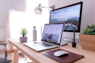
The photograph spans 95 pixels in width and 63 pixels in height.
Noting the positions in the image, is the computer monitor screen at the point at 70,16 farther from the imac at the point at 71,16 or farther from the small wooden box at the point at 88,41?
the small wooden box at the point at 88,41

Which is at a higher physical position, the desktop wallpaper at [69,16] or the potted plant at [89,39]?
the desktop wallpaper at [69,16]

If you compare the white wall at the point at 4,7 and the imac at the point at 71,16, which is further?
the white wall at the point at 4,7

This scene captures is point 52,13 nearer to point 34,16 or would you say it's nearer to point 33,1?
point 34,16

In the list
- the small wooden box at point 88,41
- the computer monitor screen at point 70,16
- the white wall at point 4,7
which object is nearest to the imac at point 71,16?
the computer monitor screen at point 70,16

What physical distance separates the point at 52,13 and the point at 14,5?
219 centimetres

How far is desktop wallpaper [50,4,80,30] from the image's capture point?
0.78 meters

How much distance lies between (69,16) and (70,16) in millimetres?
15

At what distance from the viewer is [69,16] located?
86cm

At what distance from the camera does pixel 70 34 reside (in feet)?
3.31

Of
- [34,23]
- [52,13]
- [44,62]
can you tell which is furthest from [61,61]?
[34,23]

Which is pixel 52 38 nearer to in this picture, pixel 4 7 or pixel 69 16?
pixel 69 16

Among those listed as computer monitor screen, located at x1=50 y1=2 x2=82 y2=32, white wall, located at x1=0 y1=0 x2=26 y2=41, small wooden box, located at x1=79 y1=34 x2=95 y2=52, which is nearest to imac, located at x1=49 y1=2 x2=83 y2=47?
computer monitor screen, located at x1=50 y1=2 x2=82 y2=32

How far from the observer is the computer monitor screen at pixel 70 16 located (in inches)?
29.9

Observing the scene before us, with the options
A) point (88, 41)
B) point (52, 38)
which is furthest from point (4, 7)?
point (88, 41)
